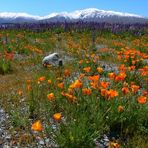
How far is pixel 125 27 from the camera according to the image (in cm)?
3822

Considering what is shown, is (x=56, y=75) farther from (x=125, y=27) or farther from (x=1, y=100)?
(x=125, y=27)

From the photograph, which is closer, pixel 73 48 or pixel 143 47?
pixel 73 48

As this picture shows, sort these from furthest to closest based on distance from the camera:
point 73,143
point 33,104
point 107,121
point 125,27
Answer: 1. point 125,27
2. point 33,104
3. point 107,121
4. point 73,143

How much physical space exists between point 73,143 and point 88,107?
1.30 m

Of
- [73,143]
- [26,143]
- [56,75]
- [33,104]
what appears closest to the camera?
[73,143]

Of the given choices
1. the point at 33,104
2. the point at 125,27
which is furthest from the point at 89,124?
the point at 125,27

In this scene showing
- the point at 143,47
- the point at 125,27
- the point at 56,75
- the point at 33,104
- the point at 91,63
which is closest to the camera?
the point at 33,104

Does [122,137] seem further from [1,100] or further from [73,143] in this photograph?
[1,100]

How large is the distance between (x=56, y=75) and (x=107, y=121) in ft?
13.8

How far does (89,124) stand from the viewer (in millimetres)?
7258

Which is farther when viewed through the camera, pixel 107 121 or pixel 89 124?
pixel 107 121

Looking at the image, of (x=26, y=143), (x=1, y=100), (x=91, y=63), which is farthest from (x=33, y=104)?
(x=91, y=63)

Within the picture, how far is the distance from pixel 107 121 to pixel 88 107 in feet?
1.48

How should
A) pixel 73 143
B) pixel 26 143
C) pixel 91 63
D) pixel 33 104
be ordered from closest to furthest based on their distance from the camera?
pixel 73 143, pixel 26 143, pixel 33 104, pixel 91 63
